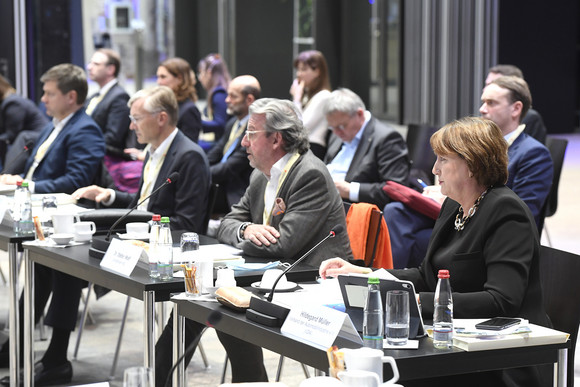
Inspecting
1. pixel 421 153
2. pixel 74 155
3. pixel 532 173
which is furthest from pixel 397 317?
pixel 421 153

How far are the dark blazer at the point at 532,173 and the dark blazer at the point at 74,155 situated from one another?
228 centimetres

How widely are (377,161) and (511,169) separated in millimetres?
954

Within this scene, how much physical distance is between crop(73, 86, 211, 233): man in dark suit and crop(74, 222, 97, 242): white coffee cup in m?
0.51

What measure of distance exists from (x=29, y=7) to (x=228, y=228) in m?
7.66

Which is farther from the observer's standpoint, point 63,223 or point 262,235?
point 63,223

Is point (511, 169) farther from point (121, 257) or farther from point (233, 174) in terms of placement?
point (121, 257)

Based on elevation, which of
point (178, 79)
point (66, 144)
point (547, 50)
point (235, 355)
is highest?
point (547, 50)

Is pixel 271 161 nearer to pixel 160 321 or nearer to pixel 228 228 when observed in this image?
pixel 228 228

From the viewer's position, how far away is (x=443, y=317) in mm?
2451

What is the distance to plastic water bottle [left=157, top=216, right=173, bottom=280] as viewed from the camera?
3.21m

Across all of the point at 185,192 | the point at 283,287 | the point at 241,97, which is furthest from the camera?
the point at 241,97

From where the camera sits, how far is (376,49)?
15820mm

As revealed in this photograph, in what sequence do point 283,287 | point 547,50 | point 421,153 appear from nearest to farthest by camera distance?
point 283,287, point 421,153, point 547,50

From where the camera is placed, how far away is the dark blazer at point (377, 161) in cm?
540
